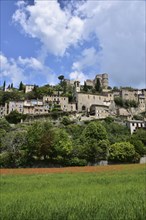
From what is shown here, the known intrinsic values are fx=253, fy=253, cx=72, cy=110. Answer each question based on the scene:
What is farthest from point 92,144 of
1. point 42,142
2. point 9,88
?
point 9,88

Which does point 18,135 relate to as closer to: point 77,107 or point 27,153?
point 27,153

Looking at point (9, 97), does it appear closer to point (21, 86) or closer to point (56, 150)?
point (21, 86)

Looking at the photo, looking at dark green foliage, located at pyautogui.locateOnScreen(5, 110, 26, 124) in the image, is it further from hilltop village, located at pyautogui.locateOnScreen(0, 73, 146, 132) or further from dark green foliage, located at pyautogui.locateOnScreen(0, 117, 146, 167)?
dark green foliage, located at pyautogui.locateOnScreen(0, 117, 146, 167)

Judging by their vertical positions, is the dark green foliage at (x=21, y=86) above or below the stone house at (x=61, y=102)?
above

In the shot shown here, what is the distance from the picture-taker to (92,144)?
5081cm

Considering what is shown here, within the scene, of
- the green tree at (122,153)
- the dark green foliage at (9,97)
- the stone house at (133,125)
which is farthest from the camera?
the dark green foliage at (9,97)

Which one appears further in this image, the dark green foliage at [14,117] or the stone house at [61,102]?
the stone house at [61,102]

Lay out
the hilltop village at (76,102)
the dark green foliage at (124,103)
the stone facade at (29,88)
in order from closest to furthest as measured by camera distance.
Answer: the hilltop village at (76,102), the dark green foliage at (124,103), the stone facade at (29,88)

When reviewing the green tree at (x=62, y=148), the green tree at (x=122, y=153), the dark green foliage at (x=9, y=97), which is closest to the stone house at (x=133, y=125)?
the green tree at (x=122, y=153)

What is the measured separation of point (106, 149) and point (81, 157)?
581 cm

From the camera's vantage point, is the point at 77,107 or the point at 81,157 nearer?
the point at 81,157

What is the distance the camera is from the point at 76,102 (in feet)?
396

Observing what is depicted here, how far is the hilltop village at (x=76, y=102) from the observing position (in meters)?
109

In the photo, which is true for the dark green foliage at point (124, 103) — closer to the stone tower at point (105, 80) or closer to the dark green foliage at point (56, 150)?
the stone tower at point (105, 80)
